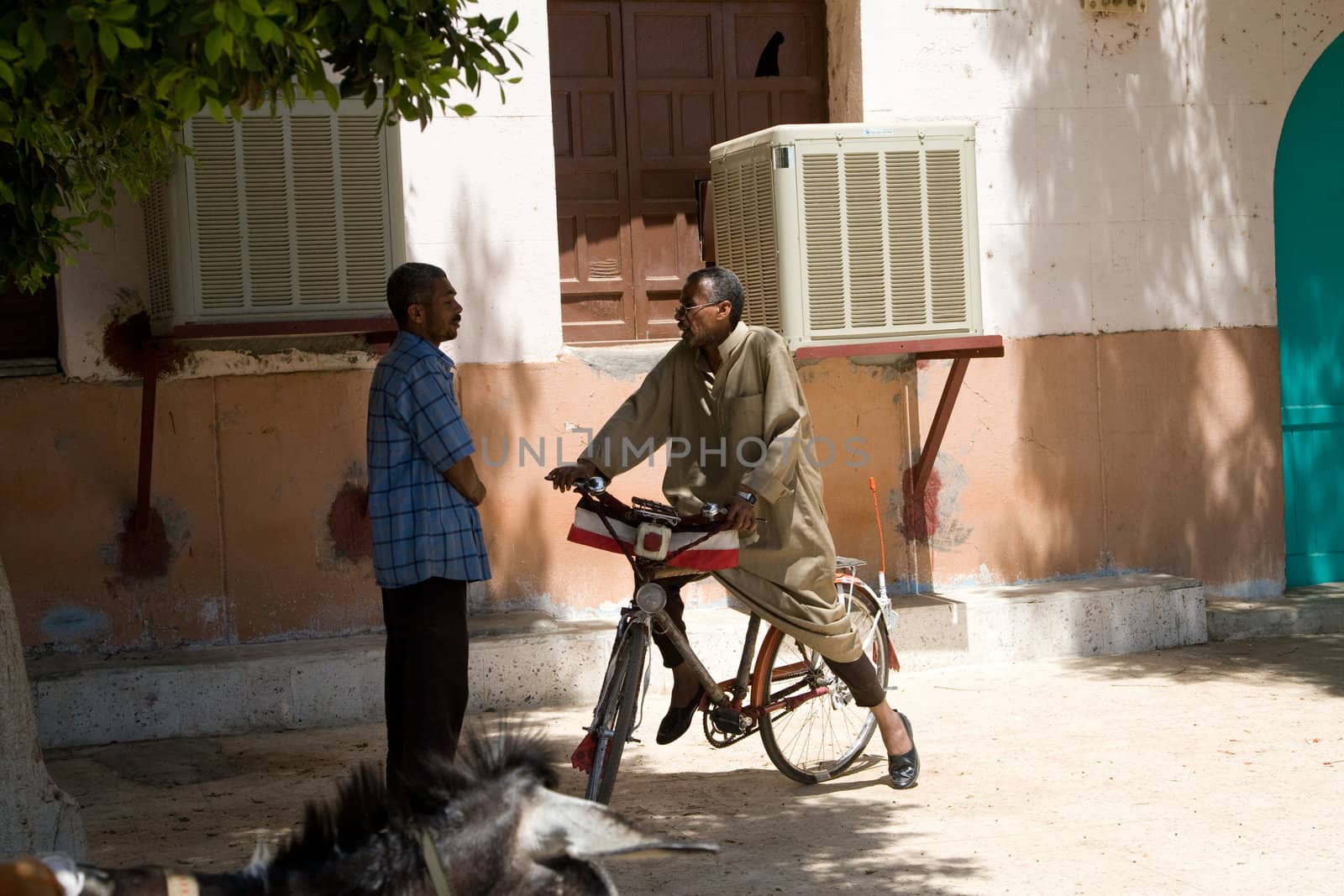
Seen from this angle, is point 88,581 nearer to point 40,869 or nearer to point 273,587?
point 273,587

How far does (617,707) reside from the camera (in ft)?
16.1

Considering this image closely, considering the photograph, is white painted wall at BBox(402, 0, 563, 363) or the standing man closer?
the standing man

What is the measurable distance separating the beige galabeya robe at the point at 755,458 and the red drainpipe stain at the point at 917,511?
2708 millimetres

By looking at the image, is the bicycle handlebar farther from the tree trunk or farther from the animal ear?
the animal ear

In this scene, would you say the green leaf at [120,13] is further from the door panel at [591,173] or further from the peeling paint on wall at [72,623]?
the door panel at [591,173]

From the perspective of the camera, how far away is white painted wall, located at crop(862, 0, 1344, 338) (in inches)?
315

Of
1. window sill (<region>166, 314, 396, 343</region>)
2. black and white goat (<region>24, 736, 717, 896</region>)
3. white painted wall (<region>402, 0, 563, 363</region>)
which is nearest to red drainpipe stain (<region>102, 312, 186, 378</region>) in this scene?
window sill (<region>166, 314, 396, 343</region>)

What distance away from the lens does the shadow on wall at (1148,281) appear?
26.8 ft

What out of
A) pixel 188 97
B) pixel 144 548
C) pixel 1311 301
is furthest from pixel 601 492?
pixel 1311 301

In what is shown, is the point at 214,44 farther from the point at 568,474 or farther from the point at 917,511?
the point at 917,511

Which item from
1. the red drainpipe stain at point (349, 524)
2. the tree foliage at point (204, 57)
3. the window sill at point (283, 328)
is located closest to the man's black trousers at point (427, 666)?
the tree foliage at point (204, 57)

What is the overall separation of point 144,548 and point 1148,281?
5.62 m

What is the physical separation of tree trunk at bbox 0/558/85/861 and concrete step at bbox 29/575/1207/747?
2046mm

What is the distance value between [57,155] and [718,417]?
2.47 m
